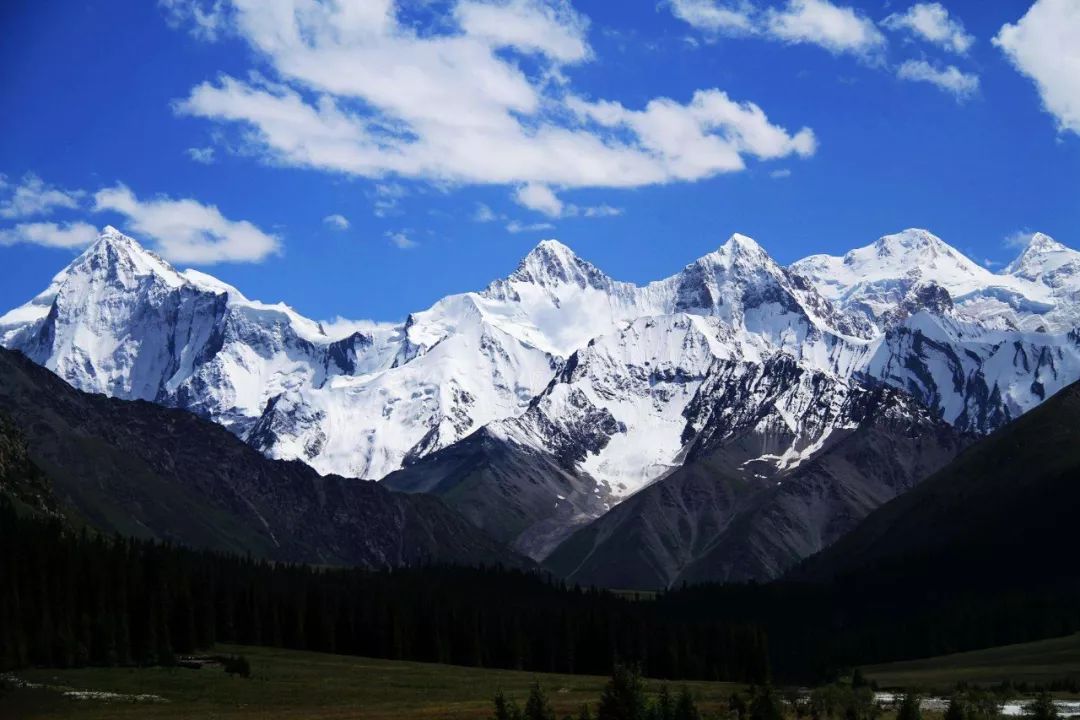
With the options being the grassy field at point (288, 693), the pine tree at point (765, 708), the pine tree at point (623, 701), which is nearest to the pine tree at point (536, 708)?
the pine tree at point (623, 701)

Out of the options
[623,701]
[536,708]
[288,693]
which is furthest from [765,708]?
[288,693]

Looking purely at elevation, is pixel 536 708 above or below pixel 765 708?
above

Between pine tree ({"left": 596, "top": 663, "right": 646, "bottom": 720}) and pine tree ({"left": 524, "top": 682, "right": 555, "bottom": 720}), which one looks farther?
pine tree ({"left": 524, "top": 682, "right": 555, "bottom": 720})

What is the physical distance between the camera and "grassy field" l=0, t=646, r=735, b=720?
139375 millimetres

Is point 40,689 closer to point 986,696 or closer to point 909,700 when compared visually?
point 909,700

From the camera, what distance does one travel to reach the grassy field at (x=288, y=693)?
5487 inches

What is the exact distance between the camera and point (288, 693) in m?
158

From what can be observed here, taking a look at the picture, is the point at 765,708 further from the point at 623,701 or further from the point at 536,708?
the point at 536,708

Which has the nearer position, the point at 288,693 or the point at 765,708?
the point at 765,708

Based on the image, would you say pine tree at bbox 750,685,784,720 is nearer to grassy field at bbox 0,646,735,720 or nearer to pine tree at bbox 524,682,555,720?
grassy field at bbox 0,646,735,720

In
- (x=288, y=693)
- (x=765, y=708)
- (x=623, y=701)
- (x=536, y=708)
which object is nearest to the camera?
(x=623, y=701)

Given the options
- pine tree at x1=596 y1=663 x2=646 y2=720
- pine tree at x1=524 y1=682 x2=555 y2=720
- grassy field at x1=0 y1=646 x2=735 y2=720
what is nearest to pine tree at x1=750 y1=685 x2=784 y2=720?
grassy field at x1=0 y1=646 x2=735 y2=720

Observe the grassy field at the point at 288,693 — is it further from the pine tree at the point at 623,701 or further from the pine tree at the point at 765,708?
the pine tree at the point at 623,701

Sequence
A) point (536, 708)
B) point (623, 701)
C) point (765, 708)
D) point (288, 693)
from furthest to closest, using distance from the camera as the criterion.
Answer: point (288, 693)
point (765, 708)
point (536, 708)
point (623, 701)
